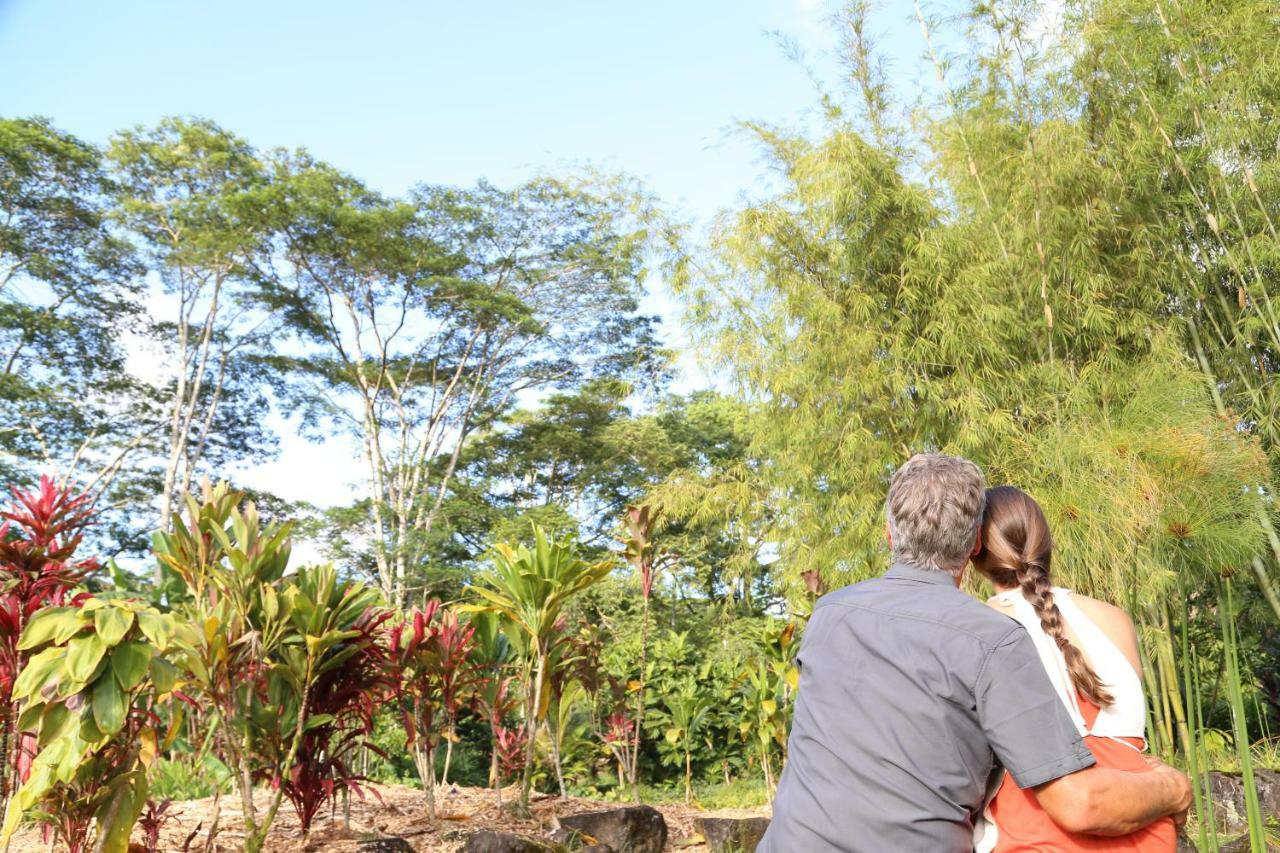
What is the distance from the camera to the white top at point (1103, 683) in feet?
3.88

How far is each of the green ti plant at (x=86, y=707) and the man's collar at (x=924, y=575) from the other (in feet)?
5.45

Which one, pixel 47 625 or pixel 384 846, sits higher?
pixel 47 625

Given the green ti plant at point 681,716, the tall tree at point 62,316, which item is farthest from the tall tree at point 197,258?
the green ti plant at point 681,716

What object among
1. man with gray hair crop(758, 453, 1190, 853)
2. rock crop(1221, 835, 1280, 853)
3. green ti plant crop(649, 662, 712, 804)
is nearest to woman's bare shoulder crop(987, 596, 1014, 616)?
man with gray hair crop(758, 453, 1190, 853)

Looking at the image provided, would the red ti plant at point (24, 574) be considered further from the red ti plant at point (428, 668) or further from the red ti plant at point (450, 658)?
the red ti plant at point (450, 658)

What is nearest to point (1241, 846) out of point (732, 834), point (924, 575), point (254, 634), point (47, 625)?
point (732, 834)

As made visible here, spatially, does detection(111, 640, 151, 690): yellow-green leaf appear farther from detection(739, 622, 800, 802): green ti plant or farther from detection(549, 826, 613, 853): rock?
detection(739, 622, 800, 802): green ti plant

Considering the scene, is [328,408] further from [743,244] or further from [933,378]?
[933,378]

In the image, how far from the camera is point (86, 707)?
6.84ft

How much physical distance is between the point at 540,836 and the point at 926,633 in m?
2.49

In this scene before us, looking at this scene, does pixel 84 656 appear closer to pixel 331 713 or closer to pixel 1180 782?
pixel 331 713

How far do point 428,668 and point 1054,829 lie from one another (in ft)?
9.64

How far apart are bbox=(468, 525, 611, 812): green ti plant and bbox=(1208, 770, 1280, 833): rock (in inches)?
108

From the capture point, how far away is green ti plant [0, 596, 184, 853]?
204 centimetres
